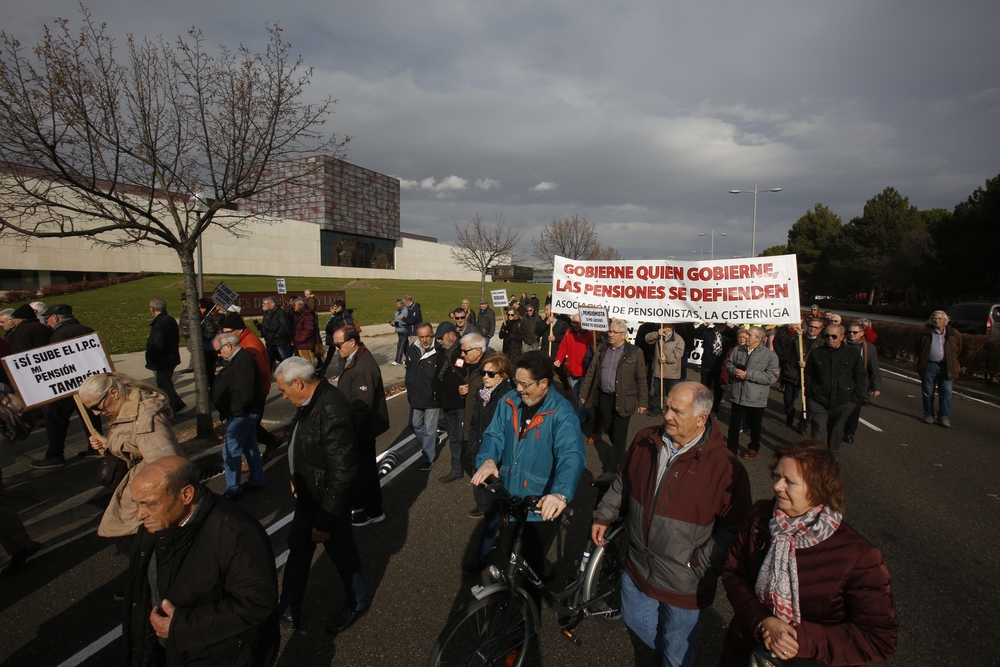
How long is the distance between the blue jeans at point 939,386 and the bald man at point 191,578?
10341mm

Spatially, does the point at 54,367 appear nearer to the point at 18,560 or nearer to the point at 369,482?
the point at 18,560

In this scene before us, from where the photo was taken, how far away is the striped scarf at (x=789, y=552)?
1.87m

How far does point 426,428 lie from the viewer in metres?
5.96

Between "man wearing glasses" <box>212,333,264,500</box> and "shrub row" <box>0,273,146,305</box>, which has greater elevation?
"shrub row" <box>0,273,146,305</box>

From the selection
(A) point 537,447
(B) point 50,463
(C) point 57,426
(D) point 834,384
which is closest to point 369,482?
(A) point 537,447

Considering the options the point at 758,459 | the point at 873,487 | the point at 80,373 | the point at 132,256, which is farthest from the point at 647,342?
the point at 132,256

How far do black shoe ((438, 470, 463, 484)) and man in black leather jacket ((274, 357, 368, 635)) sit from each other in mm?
2451

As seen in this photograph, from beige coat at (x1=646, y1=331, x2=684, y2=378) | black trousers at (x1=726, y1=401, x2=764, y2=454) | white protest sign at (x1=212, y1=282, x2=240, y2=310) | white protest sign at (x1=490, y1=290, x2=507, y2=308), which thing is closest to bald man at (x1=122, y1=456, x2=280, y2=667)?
black trousers at (x1=726, y1=401, x2=764, y2=454)

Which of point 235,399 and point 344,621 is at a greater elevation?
point 235,399

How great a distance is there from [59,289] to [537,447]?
39.4 metres

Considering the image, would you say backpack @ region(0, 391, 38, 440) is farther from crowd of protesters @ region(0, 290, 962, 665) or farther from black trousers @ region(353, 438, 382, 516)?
black trousers @ region(353, 438, 382, 516)

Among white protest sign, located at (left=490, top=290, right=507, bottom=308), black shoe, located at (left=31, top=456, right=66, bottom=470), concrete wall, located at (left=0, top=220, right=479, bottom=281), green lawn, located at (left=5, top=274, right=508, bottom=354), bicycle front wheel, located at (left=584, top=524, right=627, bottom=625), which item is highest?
concrete wall, located at (left=0, top=220, right=479, bottom=281)

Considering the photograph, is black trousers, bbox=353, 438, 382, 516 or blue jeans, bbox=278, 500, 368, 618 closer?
blue jeans, bbox=278, 500, 368, 618

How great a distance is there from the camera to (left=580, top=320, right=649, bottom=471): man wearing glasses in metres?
5.69
